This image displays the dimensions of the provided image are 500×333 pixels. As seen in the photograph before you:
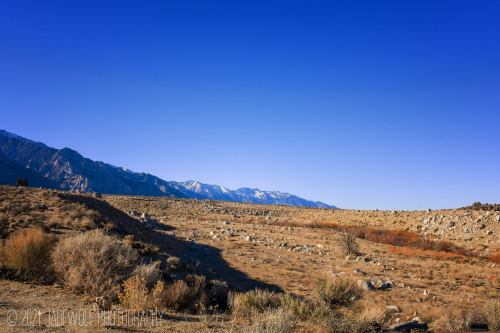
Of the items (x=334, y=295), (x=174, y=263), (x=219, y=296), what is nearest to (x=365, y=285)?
(x=334, y=295)

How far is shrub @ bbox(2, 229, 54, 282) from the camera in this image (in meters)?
8.97

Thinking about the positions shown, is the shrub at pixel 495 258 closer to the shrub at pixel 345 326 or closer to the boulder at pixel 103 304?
the shrub at pixel 345 326

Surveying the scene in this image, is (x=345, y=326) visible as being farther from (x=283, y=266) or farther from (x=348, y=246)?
(x=348, y=246)

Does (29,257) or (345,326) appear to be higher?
(345,326)

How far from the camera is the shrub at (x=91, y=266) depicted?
8070 millimetres

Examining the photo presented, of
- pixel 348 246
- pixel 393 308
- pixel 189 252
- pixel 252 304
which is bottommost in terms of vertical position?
pixel 189 252

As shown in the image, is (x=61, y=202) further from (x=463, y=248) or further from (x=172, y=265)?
(x=463, y=248)

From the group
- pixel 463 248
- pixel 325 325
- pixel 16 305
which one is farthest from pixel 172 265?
pixel 463 248

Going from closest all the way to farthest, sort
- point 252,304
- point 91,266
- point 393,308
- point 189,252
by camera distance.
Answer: point 252,304, point 91,266, point 393,308, point 189,252

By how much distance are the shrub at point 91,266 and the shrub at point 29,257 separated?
46 centimetres

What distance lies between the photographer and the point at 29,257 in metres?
9.17

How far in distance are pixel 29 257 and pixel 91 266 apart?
8.74ft

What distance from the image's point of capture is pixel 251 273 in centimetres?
1608

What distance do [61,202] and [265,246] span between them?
16.7m
